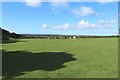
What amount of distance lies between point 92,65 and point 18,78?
5.72 m

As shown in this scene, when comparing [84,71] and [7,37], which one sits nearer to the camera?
[84,71]

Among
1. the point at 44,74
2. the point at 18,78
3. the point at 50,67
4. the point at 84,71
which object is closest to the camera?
the point at 18,78

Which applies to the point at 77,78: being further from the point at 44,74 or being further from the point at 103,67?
the point at 103,67

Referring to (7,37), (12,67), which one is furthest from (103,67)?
(7,37)

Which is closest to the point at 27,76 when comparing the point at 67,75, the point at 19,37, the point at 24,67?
the point at 67,75

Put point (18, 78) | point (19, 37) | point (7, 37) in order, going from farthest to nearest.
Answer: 1. point (19, 37)
2. point (7, 37)
3. point (18, 78)

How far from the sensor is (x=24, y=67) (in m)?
16.5

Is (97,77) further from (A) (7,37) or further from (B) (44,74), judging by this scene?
(A) (7,37)

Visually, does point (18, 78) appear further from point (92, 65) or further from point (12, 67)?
point (92, 65)

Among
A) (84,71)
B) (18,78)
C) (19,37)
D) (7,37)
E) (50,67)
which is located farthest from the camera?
(19,37)

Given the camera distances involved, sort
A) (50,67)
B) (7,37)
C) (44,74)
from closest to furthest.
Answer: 1. (44,74)
2. (50,67)
3. (7,37)

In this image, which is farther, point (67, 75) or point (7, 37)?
point (7, 37)

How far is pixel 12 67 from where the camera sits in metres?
16.5

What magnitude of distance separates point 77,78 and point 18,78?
8.60 feet
